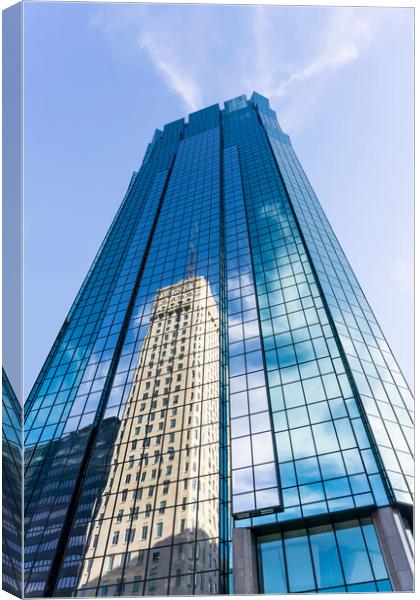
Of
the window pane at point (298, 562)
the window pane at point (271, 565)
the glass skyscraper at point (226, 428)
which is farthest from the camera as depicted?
the glass skyscraper at point (226, 428)

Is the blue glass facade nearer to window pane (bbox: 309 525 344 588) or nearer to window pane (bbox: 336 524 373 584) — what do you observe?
window pane (bbox: 309 525 344 588)

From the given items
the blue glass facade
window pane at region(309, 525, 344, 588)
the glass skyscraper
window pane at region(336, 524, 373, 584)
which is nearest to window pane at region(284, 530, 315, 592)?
the glass skyscraper

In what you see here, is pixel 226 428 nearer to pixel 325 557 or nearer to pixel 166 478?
pixel 166 478

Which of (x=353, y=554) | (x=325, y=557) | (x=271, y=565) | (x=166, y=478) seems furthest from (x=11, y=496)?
(x=353, y=554)

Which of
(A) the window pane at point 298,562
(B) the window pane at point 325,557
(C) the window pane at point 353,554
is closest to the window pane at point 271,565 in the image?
(A) the window pane at point 298,562

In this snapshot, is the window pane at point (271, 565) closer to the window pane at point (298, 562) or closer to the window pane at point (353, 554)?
the window pane at point (298, 562)

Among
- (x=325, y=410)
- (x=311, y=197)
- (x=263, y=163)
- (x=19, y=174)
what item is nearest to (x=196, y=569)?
(x=325, y=410)

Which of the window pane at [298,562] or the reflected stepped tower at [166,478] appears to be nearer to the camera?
the window pane at [298,562]

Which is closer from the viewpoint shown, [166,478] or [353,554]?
[353,554]

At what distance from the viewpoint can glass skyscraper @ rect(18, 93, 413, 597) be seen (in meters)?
38.6

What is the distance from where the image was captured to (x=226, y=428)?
51.6m

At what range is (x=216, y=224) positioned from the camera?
86.1 meters

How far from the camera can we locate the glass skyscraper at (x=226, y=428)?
38625 mm

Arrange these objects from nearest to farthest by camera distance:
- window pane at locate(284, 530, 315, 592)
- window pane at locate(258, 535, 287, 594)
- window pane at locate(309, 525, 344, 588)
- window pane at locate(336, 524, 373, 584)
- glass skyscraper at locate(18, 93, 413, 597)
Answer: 1. window pane at locate(336, 524, 373, 584)
2. window pane at locate(309, 525, 344, 588)
3. window pane at locate(284, 530, 315, 592)
4. window pane at locate(258, 535, 287, 594)
5. glass skyscraper at locate(18, 93, 413, 597)
